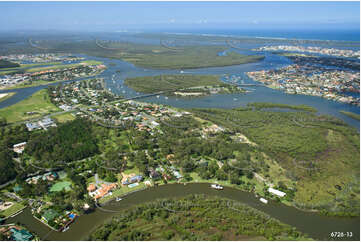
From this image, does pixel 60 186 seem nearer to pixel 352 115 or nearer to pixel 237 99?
pixel 237 99

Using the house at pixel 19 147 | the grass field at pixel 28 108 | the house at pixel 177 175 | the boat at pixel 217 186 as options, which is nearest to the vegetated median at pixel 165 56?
the grass field at pixel 28 108

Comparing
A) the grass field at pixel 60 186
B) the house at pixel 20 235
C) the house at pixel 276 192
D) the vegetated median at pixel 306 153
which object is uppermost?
the vegetated median at pixel 306 153

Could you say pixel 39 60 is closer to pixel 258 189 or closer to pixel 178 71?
pixel 178 71

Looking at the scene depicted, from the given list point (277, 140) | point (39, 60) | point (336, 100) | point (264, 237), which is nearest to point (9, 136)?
point (264, 237)

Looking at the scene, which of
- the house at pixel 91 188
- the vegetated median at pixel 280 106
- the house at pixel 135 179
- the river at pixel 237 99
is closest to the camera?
the house at pixel 91 188

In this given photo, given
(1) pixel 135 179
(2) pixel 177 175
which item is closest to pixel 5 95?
(1) pixel 135 179

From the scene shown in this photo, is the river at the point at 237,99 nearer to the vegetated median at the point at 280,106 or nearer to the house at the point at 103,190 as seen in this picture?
the vegetated median at the point at 280,106
